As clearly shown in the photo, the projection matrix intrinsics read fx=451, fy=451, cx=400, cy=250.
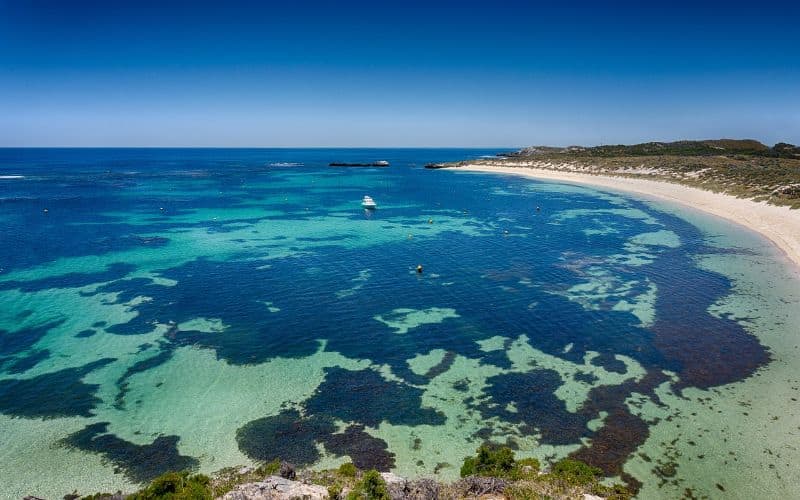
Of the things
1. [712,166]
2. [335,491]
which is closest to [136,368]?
[335,491]

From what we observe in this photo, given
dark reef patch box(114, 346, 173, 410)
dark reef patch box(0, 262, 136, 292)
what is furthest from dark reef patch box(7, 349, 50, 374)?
dark reef patch box(0, 262, 136, 292)

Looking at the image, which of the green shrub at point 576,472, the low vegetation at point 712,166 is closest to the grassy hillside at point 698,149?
the low vegetation at point 712,166

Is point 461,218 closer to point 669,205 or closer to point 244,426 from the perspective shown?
point 669,205

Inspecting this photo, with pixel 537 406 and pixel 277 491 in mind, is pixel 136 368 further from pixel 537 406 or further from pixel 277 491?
pixel 537 406

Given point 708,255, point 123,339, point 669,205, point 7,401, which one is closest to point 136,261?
point 123,339

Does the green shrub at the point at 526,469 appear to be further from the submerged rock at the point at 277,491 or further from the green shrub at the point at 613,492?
the submerged rock at the point at 277,491

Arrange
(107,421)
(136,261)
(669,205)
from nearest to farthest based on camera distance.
Result: (107,421)
(136,261)
(669,205)

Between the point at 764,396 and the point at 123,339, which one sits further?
the point at 123,339
